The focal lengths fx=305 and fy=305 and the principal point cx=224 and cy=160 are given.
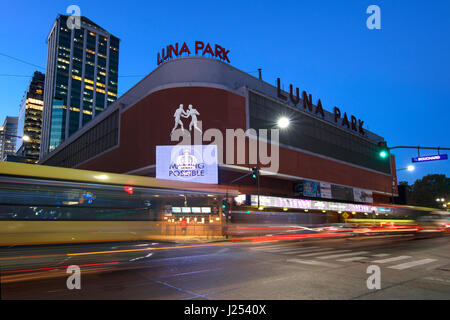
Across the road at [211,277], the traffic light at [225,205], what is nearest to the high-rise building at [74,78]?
the traffic light at [225,205]

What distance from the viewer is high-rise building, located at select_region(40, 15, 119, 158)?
135000mm

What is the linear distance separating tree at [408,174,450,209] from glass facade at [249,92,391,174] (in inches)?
1693

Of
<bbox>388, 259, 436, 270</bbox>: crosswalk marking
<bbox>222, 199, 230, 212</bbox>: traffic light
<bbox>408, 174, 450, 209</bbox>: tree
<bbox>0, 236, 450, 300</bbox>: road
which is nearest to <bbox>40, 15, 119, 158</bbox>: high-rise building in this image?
<bbox>222, 199, 230, 212</bbox>: traffic light

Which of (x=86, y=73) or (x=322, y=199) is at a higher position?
(x=86, y=73)

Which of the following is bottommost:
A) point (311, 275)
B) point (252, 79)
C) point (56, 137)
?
point (311, 275)

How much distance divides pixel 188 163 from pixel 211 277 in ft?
83.3

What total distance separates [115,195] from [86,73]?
157 meters

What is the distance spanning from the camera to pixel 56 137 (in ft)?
434

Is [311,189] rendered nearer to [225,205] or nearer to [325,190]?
[325,190]

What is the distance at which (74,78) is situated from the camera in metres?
145

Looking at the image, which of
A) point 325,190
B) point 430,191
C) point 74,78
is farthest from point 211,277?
point 74,78

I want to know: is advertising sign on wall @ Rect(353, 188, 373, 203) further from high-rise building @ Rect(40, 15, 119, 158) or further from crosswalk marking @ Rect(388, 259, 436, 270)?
high-rise building @ Rect(40, 15, 119, 158)
